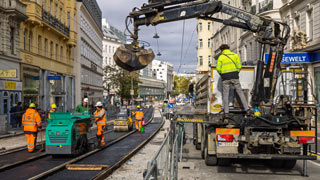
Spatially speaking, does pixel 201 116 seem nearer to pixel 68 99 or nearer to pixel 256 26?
pixel 256 26

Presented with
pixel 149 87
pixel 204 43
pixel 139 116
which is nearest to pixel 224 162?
pixel 139 116

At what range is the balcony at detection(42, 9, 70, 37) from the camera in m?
34.1

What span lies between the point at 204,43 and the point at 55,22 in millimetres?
38593

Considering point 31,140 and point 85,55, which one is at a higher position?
point 85,55

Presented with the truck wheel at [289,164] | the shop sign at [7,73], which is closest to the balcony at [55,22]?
the shop sign at [7,73]

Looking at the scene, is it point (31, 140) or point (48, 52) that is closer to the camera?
point (31, 140)

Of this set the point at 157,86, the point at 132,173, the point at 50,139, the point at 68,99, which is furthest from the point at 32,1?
the point at 157,86

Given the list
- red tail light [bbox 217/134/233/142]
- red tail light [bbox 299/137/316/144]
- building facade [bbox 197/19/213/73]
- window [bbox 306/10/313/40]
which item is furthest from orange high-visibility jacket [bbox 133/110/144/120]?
building facade [bbox 197/19/213/73]

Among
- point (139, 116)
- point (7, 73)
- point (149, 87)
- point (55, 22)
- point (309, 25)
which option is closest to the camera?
point (139, 116)

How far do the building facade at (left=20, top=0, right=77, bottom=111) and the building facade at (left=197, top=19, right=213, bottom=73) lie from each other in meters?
30.3

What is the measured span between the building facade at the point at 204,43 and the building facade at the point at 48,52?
3025cm

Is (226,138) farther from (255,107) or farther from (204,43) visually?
(204,43)

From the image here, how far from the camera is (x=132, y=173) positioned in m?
9.76

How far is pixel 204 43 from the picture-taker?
70.6 metres
